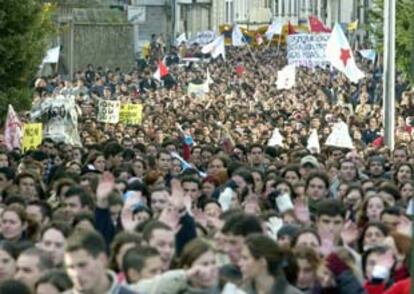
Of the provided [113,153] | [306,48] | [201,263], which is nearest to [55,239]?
[201,263]

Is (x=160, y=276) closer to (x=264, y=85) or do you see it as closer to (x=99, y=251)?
(x=99, y=251)

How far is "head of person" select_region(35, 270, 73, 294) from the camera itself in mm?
11969

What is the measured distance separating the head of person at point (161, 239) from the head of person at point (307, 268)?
0.94m

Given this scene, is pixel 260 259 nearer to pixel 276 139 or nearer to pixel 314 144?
pixel 314 144

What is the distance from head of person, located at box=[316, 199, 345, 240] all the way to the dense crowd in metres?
0.01

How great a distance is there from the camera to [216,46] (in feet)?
202

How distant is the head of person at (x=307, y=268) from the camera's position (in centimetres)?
1323

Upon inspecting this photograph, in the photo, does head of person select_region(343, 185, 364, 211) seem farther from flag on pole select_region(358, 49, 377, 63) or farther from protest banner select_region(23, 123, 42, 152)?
flag on pole select_region(358, 49, 377, 63)

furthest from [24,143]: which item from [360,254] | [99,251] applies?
[99,251]

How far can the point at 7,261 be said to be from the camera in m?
13.5

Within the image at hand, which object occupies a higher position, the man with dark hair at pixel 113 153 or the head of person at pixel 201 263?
the man with dark hair at pixel 113 153

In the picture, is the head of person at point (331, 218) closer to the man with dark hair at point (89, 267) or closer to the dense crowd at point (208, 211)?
the dense crowd at point (208, 211)

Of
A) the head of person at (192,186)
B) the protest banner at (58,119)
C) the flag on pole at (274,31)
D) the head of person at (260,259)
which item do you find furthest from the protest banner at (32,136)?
the flag on pole at (274,31)

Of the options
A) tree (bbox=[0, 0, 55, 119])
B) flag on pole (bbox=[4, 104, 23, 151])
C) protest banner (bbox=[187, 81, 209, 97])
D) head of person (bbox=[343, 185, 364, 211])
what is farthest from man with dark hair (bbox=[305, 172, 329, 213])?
protest banner (bbox=[187, 81, 209, 97])
